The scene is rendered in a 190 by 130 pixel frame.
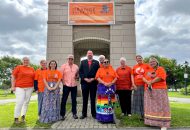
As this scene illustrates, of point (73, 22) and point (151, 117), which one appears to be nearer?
point (151, 117)

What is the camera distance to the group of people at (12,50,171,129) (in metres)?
6.40

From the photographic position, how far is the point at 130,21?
12219mm

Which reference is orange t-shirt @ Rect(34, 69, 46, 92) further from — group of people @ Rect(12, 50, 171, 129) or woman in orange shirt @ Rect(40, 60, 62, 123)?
woman in orange shirt @ Rect(40, 60, 62, 123)

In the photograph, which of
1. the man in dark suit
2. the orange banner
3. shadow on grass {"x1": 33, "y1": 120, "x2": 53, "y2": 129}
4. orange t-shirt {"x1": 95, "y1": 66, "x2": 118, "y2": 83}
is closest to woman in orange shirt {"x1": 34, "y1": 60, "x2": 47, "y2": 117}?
shadow on grass {"x1": 33, "y1": 120, "x2": 53, "y2": 129}

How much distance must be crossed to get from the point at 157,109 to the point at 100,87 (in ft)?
5.19

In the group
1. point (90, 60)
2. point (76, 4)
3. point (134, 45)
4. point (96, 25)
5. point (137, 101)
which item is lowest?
point (137, 101)

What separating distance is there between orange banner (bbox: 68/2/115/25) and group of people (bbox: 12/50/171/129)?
194 inches

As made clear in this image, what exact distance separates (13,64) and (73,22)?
38.5m

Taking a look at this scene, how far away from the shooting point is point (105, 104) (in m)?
6.93

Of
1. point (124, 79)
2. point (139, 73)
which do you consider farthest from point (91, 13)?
point (139, 73)

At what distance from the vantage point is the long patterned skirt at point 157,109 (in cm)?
626

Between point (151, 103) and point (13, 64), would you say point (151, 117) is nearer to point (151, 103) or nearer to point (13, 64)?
point (151, 103)

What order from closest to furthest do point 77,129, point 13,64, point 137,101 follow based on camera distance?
point 77,129 → point 137,101 → point 13,64

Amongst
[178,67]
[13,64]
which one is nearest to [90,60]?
[13,64]
